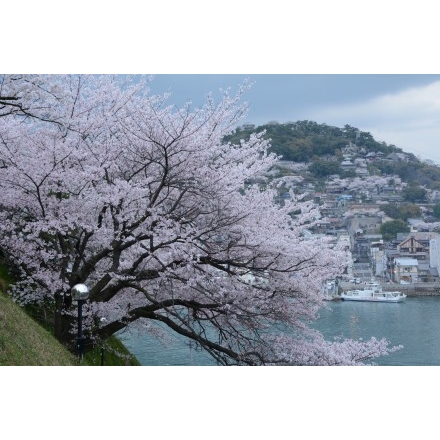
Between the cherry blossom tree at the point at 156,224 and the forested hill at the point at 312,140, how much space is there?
1175mm

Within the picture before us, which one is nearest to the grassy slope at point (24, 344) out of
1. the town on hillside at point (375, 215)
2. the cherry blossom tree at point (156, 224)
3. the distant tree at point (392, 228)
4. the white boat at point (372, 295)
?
the cherry blossom tree at point (156, 224)

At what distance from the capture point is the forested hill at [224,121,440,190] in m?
7.30

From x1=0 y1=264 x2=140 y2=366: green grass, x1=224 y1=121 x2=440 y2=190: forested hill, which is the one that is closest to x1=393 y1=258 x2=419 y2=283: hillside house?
x1=224 y1=121 x2=440 y2=190: forested hill

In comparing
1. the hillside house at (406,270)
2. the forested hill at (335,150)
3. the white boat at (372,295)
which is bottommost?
the white boat at (372,295)

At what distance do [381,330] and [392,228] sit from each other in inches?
62.7

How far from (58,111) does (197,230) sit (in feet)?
5.95

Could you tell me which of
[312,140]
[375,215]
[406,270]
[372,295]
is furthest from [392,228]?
[312,140]

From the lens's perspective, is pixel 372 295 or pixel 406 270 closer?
pixel 406 270

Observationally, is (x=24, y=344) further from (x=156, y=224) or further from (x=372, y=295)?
(x=372, y=295)

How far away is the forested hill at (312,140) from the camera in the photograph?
23.8ft

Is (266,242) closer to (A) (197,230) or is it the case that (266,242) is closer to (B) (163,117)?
(A) (197,230)

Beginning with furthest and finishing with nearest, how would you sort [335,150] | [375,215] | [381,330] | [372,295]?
[381,330] → [372,295] → [335,150] → [375,215]

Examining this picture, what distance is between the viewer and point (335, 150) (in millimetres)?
7531

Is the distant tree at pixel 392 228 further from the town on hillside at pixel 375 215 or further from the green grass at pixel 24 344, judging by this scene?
the green grass at pixel 24 344
